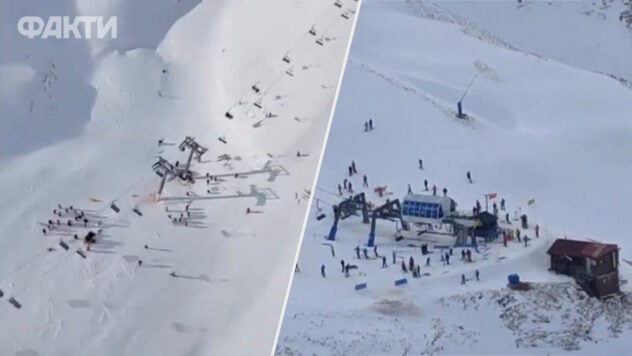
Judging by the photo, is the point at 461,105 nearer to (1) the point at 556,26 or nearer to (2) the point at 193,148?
(1) the point at 556,26

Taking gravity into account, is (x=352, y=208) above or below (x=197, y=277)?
above

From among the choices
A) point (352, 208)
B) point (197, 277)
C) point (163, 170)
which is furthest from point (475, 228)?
point (163, 170)

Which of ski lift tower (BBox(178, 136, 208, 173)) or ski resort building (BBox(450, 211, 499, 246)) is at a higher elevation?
ski lift tower (BBox(178, 136, 208, 173))

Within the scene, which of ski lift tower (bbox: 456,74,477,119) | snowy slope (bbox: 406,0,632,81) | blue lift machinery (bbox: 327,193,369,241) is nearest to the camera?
blue lift machinery (bbox: 327,193,369,241)

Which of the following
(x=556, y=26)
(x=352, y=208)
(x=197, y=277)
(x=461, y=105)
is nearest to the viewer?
(x=197, y=277)

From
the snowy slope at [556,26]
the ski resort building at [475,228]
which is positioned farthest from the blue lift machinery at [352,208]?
the snowy slope at [556,26]

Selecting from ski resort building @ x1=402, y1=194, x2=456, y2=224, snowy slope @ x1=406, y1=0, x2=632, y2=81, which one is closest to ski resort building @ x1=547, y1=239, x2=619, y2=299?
ski resort building @ x1=402, y1=194, x2=456, y2=224

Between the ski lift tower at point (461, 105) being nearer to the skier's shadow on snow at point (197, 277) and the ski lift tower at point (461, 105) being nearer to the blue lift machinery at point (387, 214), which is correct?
the blue lift machinery at point (387, 214)

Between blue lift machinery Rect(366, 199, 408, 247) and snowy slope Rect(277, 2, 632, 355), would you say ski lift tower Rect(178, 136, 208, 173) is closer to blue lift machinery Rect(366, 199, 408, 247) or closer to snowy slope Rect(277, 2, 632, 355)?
snowy slope Rect(277, 2, 632, 355)
